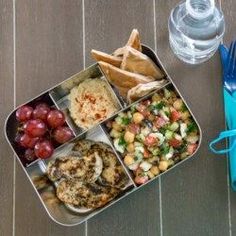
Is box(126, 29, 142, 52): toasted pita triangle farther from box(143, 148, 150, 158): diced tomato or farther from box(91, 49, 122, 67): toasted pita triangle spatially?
box(143, 148, 150, 158): diced tomato

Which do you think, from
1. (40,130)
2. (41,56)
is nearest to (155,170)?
(40,130)

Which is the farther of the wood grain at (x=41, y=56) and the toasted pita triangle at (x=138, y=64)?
the wood grain at (x=41, y=56)

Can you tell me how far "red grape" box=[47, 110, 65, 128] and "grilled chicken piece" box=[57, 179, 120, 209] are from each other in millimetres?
122

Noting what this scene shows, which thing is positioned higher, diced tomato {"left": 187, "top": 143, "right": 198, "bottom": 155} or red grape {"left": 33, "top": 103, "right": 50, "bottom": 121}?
red grape {"left": 33, "top": 103, "right": 50, "bottom": 121}

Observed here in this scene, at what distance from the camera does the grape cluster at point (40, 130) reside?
1011 millimetres

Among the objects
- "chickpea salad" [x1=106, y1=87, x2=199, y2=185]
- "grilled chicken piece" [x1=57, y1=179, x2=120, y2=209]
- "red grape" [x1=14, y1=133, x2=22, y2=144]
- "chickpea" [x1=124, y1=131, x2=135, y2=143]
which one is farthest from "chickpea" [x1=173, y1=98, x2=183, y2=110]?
"red grape" [x1=14, y1=133, x2=22, y2=144]

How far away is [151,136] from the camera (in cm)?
103

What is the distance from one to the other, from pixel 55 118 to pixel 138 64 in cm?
19

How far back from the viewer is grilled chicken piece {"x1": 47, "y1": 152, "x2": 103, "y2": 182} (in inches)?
41.4

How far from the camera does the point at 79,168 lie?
1.05m

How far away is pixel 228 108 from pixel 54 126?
35cm

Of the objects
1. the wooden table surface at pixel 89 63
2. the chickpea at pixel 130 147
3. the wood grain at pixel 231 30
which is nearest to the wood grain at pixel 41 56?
the wooden table surface at pixel 89 63

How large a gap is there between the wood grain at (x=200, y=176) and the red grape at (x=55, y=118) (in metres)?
0.25

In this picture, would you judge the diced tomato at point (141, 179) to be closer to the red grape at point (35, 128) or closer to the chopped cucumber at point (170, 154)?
the chopped cucumber at point (170, 154)
